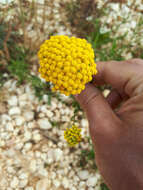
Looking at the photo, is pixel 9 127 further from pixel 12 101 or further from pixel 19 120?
pixel 12 101

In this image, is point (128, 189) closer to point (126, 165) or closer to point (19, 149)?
point (126, 165)

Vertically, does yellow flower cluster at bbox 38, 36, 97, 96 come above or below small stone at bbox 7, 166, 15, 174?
above

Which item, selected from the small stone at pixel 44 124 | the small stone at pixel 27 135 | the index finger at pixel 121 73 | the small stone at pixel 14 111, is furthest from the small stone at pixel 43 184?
the index finger at pixel 121 73

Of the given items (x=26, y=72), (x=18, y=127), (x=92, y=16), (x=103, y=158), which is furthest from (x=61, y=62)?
(x=92, y=16)

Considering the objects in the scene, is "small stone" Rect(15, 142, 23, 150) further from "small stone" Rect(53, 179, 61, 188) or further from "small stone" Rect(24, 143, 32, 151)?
"small stone" Rect(53, 179, 61, 188)

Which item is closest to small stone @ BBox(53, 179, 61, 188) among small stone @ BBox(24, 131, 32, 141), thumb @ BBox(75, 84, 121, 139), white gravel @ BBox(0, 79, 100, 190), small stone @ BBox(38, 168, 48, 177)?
white gravel @ BBox(0, 79, 100, 190)

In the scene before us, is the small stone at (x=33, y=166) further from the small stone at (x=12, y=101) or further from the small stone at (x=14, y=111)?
the small stone at (x=12, y=101)
